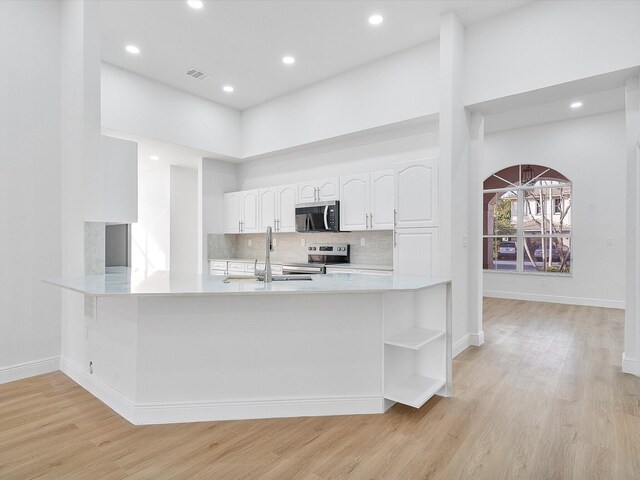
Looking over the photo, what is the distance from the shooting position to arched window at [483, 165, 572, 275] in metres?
6.86

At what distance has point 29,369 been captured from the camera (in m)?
3.25

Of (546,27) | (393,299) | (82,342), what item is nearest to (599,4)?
(546,27)

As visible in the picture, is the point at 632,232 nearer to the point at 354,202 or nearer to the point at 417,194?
the point at 417,194

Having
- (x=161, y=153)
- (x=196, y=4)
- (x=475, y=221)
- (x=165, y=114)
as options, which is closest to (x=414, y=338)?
(x=475, y=221)

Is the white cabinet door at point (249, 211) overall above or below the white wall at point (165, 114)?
below

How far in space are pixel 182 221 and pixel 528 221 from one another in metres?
7.01

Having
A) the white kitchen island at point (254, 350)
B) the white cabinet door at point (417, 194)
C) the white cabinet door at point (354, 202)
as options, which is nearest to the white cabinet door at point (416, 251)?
the white cabinet door at point (417, 194)

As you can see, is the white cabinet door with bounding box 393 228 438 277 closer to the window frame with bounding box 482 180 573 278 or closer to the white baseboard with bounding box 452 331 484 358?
the white baseboard with bounding box 452 331 484 358

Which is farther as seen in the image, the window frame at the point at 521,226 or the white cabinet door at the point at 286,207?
the window frame at the point at 521,226

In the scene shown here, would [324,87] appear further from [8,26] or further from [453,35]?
[8,26]

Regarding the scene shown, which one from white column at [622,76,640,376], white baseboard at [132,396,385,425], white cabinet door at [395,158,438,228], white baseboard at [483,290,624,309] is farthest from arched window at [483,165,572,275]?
white baseboard at [132,396,385,425]

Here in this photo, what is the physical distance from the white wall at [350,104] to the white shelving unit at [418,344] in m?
2.51

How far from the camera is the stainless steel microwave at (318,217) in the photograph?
5.13 metres

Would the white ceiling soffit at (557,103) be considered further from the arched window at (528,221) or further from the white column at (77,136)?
the white column at (77,136)
